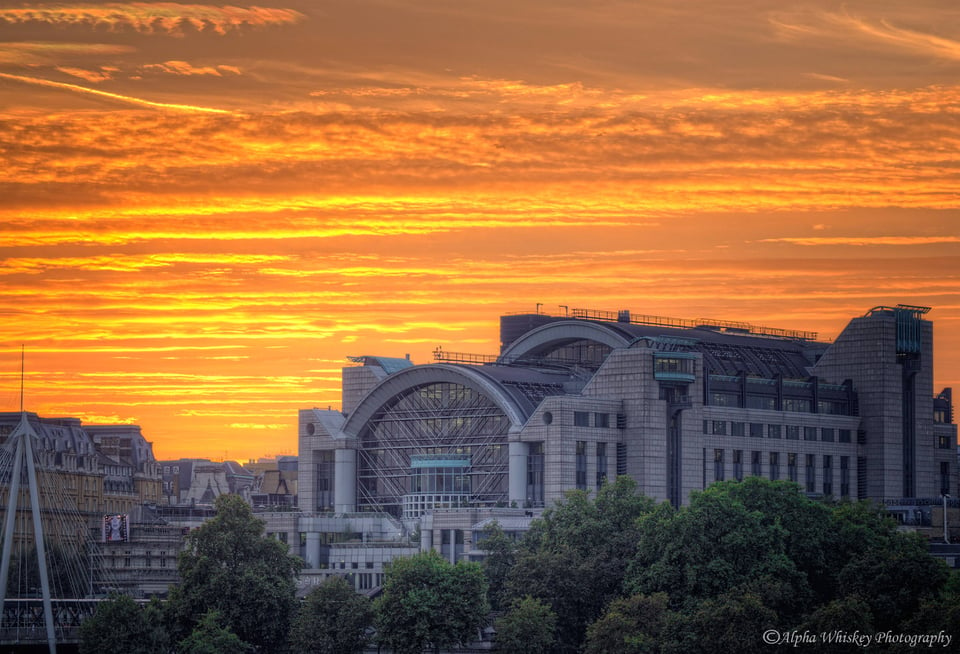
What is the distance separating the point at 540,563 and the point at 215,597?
28969mm

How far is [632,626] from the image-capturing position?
151 metres

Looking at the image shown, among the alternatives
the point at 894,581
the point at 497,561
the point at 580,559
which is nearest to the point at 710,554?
the point at 580,559

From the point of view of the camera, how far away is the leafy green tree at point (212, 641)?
534 feet

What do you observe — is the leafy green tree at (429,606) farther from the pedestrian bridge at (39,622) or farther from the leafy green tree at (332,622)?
the pedestrian bridge at (39,622)

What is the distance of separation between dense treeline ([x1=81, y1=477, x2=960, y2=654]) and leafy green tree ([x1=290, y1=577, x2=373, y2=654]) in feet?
0.56

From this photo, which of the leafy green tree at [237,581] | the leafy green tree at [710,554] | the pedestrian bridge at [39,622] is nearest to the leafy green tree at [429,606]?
the leafy green tree at [237,581]

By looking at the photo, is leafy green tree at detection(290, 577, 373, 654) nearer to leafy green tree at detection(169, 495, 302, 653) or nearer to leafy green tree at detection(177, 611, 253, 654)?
leafy green tree at detection(169, 495, 302, 653)

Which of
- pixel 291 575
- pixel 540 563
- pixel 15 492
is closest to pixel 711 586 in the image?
pixel 540 563

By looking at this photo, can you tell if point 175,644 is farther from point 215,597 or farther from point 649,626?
point 649,626

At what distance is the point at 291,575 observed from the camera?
180125 mm

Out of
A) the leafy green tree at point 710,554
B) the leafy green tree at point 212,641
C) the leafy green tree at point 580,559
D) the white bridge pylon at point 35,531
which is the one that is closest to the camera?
the leafy green tree at point 710,554

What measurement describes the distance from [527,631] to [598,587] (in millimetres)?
11510

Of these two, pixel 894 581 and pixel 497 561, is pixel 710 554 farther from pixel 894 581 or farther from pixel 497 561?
pixel 497 561

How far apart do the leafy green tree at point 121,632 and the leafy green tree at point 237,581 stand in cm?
596
